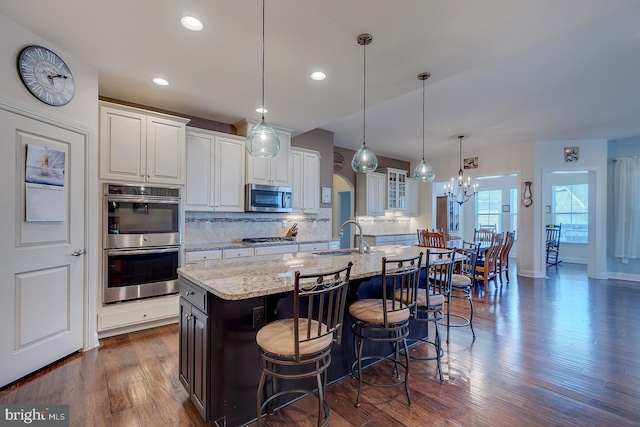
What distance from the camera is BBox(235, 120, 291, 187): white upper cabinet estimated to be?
429cm

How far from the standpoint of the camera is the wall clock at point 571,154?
6039 mm

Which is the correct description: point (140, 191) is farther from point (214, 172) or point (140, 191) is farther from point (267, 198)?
point (267, 198)

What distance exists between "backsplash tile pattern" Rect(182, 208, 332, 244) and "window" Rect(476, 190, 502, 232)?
21.2 feet

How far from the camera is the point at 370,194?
6621mm

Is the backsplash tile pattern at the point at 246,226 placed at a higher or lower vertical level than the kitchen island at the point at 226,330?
higher

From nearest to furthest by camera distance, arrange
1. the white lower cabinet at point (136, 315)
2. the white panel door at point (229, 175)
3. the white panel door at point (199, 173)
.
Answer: the white lower cabinet at point (136, 315), the white panel door at point (199, 173), the white panel door at point (229, 175)

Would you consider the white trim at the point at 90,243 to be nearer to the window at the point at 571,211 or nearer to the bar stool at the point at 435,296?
the bar stool at the point at 435,296

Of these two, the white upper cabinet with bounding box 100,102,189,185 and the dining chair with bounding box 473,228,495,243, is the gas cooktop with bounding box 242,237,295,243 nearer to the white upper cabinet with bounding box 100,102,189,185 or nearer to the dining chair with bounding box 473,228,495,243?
the white upper cabinet with bounding box 100,102,189,185

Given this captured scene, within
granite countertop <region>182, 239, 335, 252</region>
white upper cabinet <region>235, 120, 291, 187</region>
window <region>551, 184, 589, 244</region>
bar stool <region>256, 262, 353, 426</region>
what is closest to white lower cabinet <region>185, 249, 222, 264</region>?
granite countertop <region>182, 239, 335, 252</region>

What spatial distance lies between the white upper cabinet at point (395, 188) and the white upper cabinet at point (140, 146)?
4828 millimetres

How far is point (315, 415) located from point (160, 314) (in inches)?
91.6

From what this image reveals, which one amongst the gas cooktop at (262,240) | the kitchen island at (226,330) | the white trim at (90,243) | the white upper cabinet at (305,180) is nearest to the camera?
the kitchen island at (226,330)

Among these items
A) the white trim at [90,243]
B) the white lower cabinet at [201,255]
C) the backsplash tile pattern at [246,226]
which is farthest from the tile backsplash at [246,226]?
the white trim at [90,243]

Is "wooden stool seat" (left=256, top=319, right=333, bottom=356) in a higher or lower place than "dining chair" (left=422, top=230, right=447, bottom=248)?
lower
